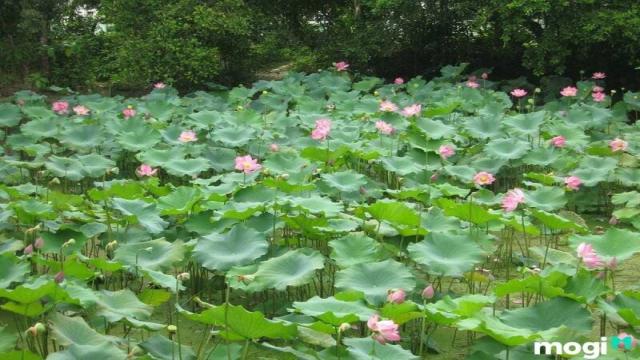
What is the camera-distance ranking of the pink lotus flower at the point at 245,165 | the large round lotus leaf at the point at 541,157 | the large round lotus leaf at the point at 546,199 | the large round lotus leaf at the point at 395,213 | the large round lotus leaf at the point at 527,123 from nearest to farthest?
the large round lotus leaf at the point at 395,213
the large round lotus leaf at the point at 546,199
the pink lotus flower at the point at 245,165
the large round lotus leaf at the point at 541,157
the large round lotus leaf at the point at 527,123

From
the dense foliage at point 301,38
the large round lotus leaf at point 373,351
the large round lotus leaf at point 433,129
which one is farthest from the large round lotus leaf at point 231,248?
the dense foliage at point 301,38

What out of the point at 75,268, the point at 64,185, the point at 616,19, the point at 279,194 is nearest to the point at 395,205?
the point at 279,194

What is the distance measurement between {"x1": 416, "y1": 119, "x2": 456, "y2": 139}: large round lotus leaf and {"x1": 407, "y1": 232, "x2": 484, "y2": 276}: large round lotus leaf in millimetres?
1831

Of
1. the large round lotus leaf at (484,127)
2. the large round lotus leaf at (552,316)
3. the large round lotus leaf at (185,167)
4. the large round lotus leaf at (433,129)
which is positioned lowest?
the large round lotus leaf at (484,127)

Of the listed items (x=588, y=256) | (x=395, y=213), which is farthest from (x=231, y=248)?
(x=588, y=256)

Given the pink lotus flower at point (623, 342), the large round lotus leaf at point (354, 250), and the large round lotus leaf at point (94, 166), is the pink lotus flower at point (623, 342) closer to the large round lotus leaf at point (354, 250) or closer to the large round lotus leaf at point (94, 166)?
the large round lotus leaf at point (354, 250)

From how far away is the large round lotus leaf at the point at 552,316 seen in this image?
96.9 inches

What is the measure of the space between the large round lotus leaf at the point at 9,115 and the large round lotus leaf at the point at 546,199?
3.94m

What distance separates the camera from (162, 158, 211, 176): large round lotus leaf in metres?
4.43

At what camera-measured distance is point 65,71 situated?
29.0 ft

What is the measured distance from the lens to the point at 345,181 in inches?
155

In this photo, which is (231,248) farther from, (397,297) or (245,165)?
(245,165)

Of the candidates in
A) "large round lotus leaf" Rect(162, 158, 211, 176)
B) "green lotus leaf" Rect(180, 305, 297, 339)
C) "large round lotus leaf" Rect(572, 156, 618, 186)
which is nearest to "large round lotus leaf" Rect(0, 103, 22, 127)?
"large round lotus leaf" Rect(162, 158, 211, 176)

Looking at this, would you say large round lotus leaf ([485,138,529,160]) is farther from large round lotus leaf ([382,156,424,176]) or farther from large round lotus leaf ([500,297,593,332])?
large round lotus leaf ([500,297,593,332])
